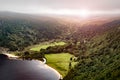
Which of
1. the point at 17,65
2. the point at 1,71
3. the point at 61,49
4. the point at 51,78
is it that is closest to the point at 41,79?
the point at 51,78

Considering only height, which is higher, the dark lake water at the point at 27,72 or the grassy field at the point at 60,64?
the grassy field at the point at 60,64

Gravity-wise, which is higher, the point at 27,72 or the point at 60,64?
the point at 60,64

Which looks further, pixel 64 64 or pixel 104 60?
pixel 64 64

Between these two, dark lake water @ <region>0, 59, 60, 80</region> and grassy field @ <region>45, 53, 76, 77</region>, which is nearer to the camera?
dark lake water @ <region>0, 59, 60, 80</region>

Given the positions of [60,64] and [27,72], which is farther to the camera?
[60,64]

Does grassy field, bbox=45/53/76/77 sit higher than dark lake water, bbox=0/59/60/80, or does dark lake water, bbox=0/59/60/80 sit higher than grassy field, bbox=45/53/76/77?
grassy field, bbox=45/53/76/77

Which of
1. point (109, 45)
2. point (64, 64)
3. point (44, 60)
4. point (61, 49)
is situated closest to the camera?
point (109, 45)

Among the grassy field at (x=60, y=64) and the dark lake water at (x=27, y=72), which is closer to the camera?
the dark lake water at (x=27, y=72)

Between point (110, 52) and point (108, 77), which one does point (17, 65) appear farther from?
point (108, 77)
